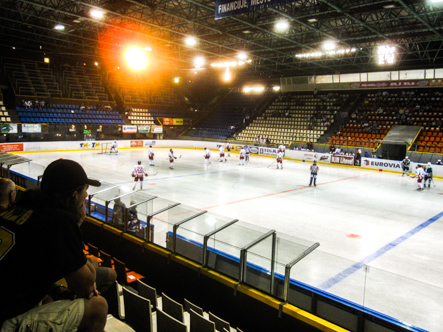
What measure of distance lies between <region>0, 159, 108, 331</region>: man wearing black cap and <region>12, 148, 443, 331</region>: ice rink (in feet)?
9.73

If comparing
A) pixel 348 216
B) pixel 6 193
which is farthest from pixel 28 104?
pixel 6 193

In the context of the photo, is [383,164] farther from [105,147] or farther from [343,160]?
[105,147]

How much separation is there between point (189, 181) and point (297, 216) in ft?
25.3

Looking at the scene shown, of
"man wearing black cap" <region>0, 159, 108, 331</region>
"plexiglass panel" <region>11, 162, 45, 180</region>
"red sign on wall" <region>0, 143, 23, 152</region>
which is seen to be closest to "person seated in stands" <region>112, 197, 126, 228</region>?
"man wearing black cap" <region>0, 159, 108, 331</region>

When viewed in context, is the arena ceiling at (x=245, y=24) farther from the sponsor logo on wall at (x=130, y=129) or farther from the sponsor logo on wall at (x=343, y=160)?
the sponsor logo on wall at (x=343, y=160)

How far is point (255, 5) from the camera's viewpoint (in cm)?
1098

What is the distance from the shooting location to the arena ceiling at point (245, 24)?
18.3 meters

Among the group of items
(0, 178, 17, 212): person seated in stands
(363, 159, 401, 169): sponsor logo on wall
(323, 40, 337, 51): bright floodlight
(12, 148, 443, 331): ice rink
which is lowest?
(12, 148, 443, 331): ice rink

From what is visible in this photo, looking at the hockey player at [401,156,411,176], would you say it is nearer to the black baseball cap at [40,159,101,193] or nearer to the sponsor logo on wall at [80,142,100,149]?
the black baseball cap at [40,159,101,193]

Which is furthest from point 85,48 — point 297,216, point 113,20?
point 297,216

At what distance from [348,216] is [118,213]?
9.21 meters

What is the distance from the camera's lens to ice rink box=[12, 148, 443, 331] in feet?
14.8

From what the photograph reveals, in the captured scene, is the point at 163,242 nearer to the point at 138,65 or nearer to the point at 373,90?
the point at 138,65

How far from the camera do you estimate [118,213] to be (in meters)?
6.84
